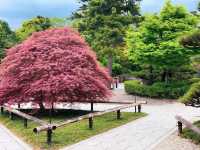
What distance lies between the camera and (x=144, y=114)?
2519 centimetres

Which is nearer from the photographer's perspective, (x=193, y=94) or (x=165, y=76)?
(x=193, y=94)

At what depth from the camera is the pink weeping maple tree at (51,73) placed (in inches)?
849

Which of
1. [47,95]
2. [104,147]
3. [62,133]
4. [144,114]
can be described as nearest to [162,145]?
[104,147]

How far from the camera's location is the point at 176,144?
54.8 ft

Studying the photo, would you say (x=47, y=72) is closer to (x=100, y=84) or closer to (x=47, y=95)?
(x=47, y=95)

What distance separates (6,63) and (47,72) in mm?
2909

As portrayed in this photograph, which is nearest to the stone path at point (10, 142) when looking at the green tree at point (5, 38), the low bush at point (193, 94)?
the low bush at point (193, 94)

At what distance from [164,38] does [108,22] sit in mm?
9261

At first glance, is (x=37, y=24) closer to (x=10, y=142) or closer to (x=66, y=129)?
(x=66, y=129)

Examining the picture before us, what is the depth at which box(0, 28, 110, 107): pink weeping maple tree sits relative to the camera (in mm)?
21562

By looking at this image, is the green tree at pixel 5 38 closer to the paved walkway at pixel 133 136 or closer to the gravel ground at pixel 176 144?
the paved walkway at pixel 133 136

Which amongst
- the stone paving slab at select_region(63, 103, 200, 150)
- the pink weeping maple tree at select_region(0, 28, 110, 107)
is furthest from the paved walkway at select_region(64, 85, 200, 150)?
the pink weeping maple tree at select_region(0, 28, 110, 107)

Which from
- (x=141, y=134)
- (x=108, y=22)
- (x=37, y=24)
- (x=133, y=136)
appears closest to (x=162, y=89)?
(x=108, y=22)

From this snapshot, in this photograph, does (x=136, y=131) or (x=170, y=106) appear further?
(x=170, y=106)
